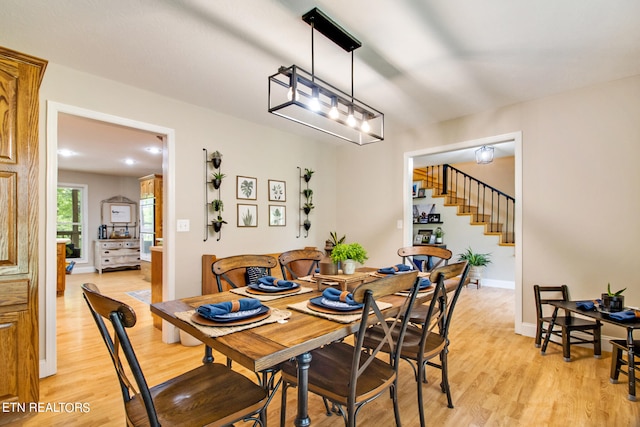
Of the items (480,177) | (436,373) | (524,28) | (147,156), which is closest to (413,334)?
(436,373)

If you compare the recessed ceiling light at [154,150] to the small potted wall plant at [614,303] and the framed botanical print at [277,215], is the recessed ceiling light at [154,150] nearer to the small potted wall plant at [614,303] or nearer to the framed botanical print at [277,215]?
the framed botanical print at [277,215]

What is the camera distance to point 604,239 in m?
2.89

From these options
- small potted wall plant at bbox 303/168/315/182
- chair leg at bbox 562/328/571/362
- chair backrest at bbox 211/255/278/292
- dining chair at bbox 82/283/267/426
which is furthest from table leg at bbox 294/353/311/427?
small potted wall plant at bbox 303/168/315/182

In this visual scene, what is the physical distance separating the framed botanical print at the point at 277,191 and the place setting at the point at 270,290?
7.28 ft

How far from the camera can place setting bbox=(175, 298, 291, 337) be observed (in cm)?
129

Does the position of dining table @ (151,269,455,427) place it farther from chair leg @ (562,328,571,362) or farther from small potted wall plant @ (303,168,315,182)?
small potted wall plant @ (303,168,315,182)

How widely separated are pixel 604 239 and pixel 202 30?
373cm

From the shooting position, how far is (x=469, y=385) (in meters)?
2.29

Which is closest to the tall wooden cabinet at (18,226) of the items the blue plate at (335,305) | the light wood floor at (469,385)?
the light wood floor at (469,385)

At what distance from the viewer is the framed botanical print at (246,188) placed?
12.3ft

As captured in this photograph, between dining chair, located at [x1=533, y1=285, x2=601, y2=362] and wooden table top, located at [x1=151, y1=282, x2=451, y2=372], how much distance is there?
83.8 inches

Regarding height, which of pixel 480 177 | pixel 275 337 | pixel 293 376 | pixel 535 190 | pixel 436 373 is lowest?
pixel 436 373

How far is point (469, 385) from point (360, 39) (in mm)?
2548

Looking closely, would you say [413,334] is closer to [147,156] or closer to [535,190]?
[535,190]
